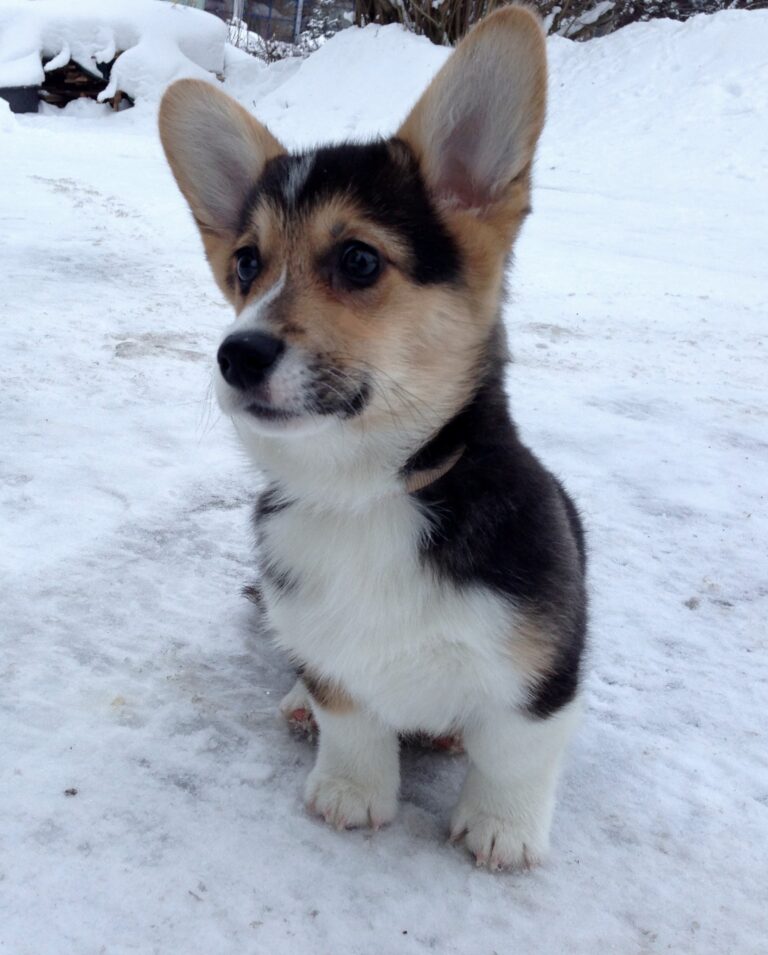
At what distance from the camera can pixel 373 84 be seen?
48.0 ft

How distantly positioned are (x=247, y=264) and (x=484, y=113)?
29.1 inches

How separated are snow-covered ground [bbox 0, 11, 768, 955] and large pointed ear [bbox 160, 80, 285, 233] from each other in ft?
2.16

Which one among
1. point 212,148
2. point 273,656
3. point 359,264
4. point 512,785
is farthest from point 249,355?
point 273,656

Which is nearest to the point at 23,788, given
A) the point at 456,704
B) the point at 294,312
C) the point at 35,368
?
the point at 456,704

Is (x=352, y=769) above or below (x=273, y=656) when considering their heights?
above

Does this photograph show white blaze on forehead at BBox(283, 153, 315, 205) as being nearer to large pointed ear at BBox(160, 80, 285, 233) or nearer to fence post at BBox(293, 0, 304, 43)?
large pointed ear at BBox(160, 80, 285, 233)

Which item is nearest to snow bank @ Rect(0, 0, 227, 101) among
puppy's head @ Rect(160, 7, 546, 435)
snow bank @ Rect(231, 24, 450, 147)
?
snow bank @ Rect(231, 24, 450, 147)

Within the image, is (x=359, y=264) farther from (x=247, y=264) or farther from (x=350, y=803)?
(x=350, y=803)

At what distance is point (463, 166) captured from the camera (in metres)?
A: 2.41

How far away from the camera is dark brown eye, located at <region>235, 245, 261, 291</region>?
243cm

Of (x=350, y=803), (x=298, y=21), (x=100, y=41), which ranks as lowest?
(x=298, y=21)

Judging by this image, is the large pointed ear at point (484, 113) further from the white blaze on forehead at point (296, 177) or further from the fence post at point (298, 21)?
the fence post at point (298, 21)

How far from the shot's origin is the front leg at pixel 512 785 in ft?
7.26

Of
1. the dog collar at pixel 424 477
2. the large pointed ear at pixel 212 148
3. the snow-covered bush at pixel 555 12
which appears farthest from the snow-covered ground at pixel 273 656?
the snow-covered bush at pixel 555 12
